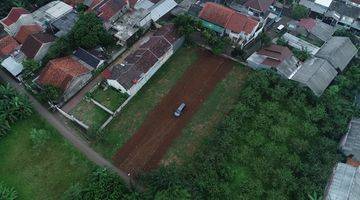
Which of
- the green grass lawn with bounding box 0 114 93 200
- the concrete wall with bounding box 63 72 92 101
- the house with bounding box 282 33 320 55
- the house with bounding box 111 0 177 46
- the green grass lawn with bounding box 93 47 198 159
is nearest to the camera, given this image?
the green grass lawn with bounding box 0 114 93 200

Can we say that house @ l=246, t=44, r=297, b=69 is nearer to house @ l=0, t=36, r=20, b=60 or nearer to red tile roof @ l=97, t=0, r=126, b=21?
red tile roof @ l=97, t=0, r=126, b=21

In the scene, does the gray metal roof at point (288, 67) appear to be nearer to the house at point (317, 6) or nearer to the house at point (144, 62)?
the house at point (317, 6)

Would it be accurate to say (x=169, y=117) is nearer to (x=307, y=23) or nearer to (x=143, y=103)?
(x=143, y=103)

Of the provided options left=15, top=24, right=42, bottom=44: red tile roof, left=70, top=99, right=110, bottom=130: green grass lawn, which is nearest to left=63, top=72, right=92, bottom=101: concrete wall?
left=70, top=99, right=110, bottom=130: green grass lawn

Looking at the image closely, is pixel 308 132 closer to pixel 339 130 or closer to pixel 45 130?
pixel 339 130

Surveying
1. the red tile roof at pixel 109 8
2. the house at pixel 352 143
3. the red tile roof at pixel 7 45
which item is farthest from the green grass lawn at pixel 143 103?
the house at pixel 352 143

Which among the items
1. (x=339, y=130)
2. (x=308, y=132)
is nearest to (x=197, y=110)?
(x=308, y=132)
